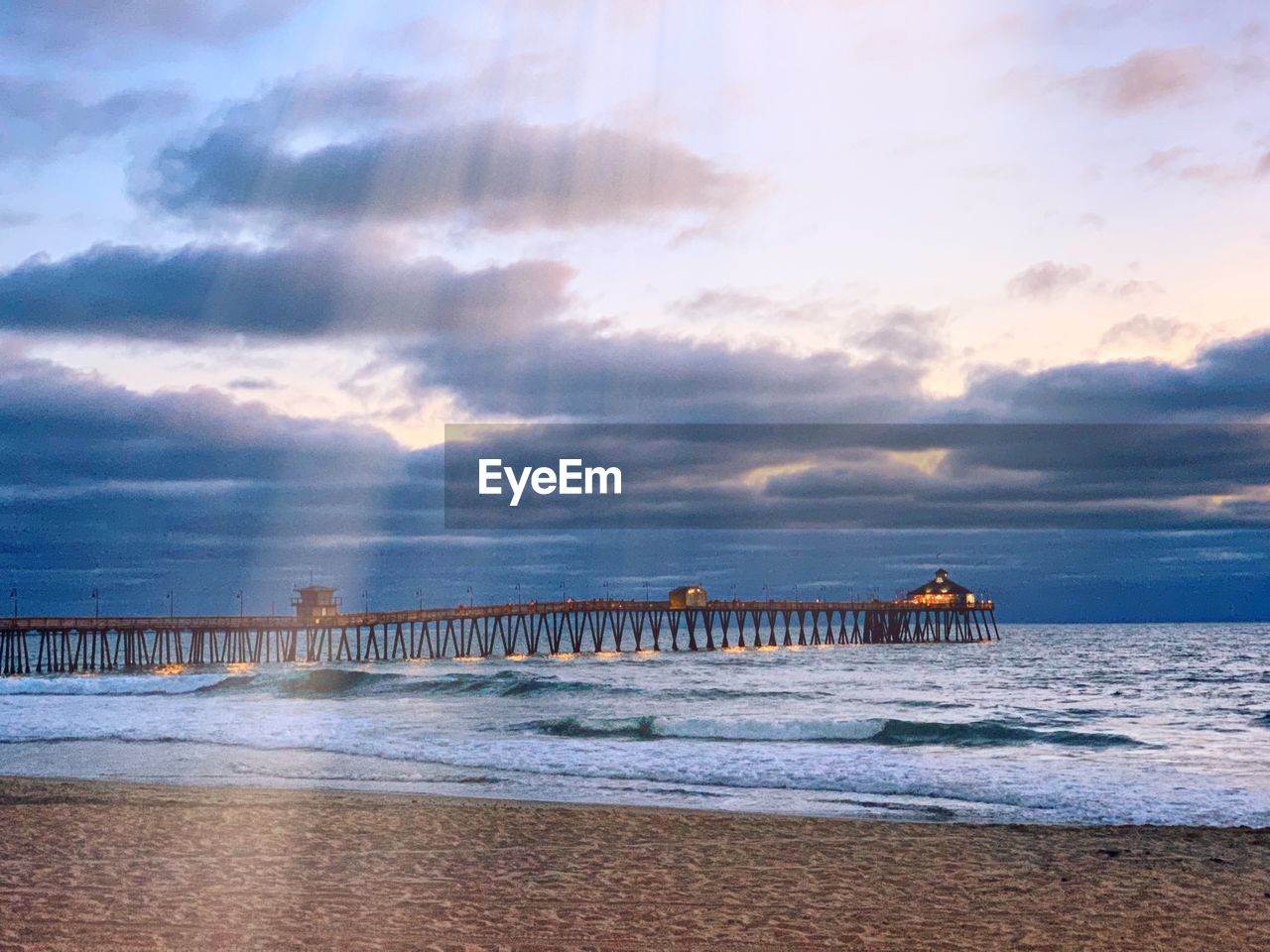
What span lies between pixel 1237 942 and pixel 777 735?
57.7ft

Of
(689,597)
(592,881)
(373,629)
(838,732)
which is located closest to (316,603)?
(373,629)

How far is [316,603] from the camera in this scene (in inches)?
2625

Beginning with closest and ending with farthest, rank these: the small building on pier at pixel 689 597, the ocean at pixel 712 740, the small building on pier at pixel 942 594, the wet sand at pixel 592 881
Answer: the wet sand at pixel 592 881, the ocean at pixel 712 740, the small building on pier at pixel 689 597, the small building on pier at pixel 942 594

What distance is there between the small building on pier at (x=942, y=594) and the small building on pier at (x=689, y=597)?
23980mm

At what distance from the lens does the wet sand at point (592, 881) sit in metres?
7.60

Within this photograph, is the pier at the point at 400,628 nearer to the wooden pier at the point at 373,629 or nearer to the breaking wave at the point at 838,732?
the wooden pier at the point at 373,629

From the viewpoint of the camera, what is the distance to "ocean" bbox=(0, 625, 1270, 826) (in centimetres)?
1588

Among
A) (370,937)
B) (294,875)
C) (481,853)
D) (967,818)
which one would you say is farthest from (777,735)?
(370,937)

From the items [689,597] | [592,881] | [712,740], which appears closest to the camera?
[592,881]

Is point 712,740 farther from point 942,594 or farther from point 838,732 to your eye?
point 942,594

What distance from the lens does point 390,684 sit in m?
44.8

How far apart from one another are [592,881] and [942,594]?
10116cm

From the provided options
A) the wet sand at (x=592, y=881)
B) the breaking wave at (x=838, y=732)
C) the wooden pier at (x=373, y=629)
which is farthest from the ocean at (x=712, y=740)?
the wooden pier at (x=373, y=629)

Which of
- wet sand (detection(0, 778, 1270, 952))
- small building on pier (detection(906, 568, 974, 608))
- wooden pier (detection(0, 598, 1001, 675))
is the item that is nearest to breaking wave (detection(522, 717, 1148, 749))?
wet sand (detection(0, 778, 1270, 952))
